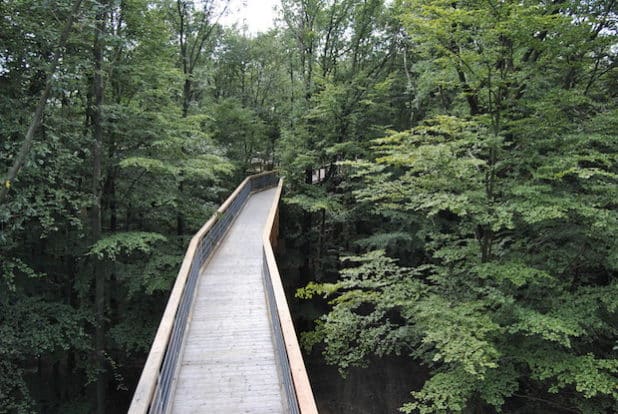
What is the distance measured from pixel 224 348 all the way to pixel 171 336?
0.99 metres

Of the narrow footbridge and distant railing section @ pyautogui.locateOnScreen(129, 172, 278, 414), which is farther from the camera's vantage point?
the narrow footbridge

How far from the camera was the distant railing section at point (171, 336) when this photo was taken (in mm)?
4238

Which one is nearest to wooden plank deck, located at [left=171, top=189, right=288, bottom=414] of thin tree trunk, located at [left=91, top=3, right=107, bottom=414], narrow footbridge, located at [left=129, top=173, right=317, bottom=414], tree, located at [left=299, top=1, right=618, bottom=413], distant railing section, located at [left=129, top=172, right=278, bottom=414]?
narrow footbridge, located at [left=129, top=173, right=317, bottom=414]

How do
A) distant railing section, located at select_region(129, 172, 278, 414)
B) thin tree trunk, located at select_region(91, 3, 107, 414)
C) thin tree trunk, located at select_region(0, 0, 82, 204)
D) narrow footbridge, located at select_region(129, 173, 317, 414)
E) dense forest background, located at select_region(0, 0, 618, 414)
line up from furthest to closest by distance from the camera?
thin tree trunk, located at select_region(91, 3, 107, 414) < dense forest background, located at select_region(0, 0, 618, 414) < thin tree trunk, located at select_region(0, 0, 82, 204) < narrow footbridge, located at select_region(129, 173, 317, 414) < distant railing section, located at select_region(129, 172, 278, 414)

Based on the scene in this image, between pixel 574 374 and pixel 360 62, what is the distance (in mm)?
15350

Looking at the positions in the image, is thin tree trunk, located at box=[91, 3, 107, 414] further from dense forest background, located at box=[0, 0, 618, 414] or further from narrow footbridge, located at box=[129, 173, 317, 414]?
narrow footbridge, located at box=[129, 173, 317, 414]

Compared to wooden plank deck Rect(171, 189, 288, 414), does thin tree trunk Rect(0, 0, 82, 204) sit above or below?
above

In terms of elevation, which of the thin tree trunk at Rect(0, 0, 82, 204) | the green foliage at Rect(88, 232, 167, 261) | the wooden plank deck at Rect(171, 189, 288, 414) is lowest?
the wooden plank deck at Rect(171, 189, 288, 414)

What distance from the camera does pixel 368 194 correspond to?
32.6ft

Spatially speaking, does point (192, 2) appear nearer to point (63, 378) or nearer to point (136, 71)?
point (136, 71)

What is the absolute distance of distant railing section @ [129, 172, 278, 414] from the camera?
13.9 feet

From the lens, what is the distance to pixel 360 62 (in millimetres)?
18922

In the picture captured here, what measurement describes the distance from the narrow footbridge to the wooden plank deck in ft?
0.04

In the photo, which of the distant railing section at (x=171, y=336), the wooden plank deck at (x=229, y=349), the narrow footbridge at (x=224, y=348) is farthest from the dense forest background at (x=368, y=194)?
the distant railing section at (x=171, y=336)
